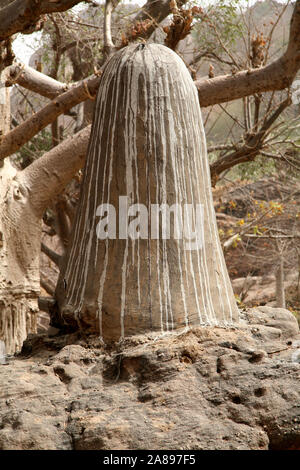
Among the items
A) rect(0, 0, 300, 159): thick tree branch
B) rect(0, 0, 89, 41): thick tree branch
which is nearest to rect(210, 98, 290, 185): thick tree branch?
rect(0, 0, 300, 159): thick tree branch

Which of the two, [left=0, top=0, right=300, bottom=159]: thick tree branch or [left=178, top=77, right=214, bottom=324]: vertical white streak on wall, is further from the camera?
[left=0, top=0, right=300, bottom=159]: thick tree branch

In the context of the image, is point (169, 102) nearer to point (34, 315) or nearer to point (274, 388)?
point (274, 388)

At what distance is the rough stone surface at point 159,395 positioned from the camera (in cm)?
228

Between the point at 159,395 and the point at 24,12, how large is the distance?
238cm

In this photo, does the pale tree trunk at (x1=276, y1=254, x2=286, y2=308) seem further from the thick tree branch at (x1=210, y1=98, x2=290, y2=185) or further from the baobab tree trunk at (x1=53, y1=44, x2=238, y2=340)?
the baobab tree trunk at (x1=53, y1=44, x2=238, y2=340)

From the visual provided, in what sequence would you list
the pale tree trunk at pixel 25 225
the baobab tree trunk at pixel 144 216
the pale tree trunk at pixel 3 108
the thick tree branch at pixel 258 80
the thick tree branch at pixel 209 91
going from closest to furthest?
the baobab tree trunk at pixel 144 216 < the thick tree branch at pixel 258 80 < the thick tree branch at pixel 209 91 < the pale tree trunk at pixel 25 225 < the pale tree trunk at pixel 3 108

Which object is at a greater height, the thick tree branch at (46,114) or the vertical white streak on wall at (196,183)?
the thick tree branch at (46,114)

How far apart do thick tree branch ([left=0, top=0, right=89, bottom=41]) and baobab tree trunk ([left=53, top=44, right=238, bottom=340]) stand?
50cm

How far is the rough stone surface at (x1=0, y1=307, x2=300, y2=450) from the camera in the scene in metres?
2.28

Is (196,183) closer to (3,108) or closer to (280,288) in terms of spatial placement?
(3,108)

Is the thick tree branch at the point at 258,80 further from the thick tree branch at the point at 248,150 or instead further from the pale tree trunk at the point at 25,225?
the thick tree branch at the point at 248,150

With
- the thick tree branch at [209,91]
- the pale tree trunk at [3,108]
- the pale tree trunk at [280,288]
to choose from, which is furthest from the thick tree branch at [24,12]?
the pale tree trunk at [280,288]

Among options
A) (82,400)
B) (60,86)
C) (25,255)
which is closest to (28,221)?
(25,255)

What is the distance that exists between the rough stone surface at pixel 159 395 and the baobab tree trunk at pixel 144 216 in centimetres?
18
